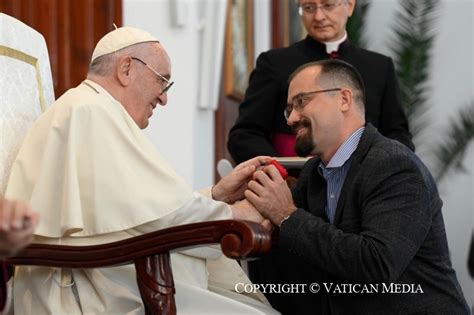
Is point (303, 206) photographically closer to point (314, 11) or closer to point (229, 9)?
point (314, 11)

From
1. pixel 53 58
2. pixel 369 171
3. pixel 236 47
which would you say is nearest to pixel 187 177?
pixel 53 58

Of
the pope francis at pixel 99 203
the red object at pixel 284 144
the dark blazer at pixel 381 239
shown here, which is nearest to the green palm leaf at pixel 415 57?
the red object at pixel 284 144

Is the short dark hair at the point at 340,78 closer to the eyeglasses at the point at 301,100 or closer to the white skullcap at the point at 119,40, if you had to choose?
the eyeglasses at the point at 301,100

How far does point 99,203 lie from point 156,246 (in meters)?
0.37

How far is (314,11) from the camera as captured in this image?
191 inches

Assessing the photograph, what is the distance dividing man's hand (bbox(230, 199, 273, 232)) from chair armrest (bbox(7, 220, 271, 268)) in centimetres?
55

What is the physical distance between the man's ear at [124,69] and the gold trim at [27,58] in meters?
0.32

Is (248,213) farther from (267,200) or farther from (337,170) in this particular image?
(337,170)

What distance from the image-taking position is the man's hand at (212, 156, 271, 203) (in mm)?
3795

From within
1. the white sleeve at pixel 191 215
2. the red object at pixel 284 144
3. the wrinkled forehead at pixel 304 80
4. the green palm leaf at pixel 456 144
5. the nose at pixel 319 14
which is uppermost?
the nose at pixel 319 14

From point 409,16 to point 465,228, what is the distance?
2.08m

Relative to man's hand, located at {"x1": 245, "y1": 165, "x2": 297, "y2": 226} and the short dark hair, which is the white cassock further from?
the short dark hair

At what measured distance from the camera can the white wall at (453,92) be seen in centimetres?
949

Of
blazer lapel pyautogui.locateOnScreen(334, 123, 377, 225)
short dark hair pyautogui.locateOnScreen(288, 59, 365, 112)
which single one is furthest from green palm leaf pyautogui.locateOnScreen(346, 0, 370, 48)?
blazer lapel pyautogui.locateOnScreen(334, 123, 377, 225)
